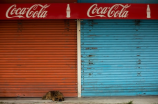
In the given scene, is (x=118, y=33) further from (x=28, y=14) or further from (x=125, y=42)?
(x=28, y=14)

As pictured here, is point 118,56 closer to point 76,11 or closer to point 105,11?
point 105,11

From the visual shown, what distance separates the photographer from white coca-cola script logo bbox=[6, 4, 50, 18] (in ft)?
20.6

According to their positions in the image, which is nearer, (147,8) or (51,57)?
(147,8)

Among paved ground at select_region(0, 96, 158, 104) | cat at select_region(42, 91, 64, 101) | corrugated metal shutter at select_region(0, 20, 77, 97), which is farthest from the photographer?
corrugated metal shutter at select_region(0, 20, 77, 97)

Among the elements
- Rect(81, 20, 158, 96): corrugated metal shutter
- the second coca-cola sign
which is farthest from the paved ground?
the second coca-cola sign

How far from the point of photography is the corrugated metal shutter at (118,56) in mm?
6852

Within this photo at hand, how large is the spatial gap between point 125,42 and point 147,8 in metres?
1.39

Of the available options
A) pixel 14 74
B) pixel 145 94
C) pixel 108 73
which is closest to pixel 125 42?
pixel 108 73

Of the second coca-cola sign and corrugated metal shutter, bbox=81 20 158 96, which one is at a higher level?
the second coca-cola sign

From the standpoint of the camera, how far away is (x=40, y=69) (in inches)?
269

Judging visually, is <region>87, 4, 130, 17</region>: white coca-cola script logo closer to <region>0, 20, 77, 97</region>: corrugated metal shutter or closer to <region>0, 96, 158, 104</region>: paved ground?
<region>0, 20, 77, 97</region>: corrugated metal shutter

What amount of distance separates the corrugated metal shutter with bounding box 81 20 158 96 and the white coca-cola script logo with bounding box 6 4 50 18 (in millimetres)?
1504

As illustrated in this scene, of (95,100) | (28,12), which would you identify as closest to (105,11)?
(28,12)

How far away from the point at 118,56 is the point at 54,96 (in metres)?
2.71
